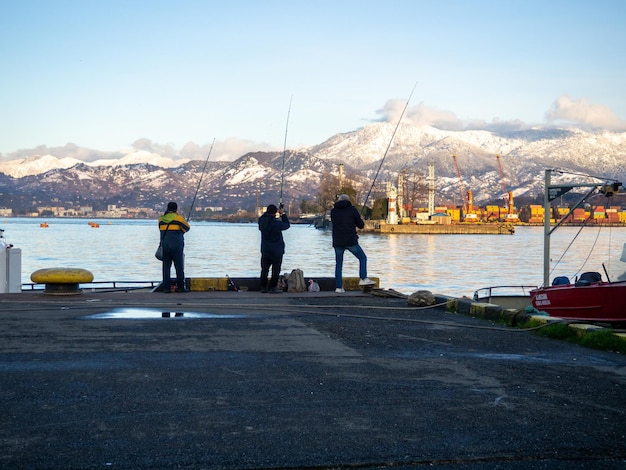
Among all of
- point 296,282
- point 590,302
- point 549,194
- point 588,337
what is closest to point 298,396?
point 588,337

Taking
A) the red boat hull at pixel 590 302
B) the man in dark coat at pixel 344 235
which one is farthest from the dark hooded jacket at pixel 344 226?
the red boat hull at pixel 590 302

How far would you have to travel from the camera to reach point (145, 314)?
13.0 meters

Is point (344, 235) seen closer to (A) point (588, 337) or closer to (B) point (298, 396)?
(A) point (588, 337)

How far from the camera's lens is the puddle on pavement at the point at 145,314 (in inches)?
488

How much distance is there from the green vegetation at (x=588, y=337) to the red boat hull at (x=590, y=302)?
535 centimetres

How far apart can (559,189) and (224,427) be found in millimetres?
20251

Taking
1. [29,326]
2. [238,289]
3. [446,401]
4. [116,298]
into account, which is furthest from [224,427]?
[238,289]

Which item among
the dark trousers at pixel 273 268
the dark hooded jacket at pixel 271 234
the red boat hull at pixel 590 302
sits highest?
the dark hooded jacket at pixel 271 234

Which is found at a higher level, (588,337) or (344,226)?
(344,226)

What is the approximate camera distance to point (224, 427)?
18.6ft

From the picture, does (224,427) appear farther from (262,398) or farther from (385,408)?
(385,408)

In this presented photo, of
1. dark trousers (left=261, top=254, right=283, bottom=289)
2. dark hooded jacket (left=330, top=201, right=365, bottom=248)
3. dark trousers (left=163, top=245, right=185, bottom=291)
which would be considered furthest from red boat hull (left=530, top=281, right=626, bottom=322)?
dark trousers (left=163, top=245, right=185, bottom=291)

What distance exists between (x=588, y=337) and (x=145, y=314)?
6943 mm

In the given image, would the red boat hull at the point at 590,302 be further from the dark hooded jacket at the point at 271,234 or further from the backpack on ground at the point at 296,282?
the dark hooded jacket at the point at 271,234
